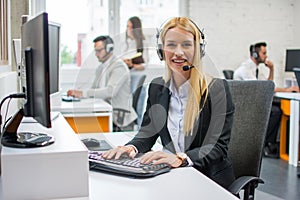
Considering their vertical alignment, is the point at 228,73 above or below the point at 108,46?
below

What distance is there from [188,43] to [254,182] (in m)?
0.61

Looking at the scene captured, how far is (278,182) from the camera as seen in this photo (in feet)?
11.5

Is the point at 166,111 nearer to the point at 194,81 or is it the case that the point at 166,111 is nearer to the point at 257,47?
the point at 194,81

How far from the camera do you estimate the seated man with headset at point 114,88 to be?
10.6 ft

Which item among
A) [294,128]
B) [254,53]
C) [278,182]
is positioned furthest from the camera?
[254,53]

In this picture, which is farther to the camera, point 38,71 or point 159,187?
point 159,187

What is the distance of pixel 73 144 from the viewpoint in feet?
3.83

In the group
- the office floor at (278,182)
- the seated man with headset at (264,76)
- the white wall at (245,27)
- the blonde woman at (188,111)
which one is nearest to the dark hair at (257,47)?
the seated man with headset at (264,76)

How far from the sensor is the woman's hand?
1382 millimetres

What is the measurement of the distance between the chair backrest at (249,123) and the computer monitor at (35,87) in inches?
34.2

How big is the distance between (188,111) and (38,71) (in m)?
0.77

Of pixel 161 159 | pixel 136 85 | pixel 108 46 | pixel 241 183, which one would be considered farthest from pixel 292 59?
pixel 161 159

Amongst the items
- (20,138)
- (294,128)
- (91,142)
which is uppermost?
(20,138)

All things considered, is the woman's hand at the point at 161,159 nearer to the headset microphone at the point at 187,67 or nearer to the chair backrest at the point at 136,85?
the headset microphone at the point at 187,67
